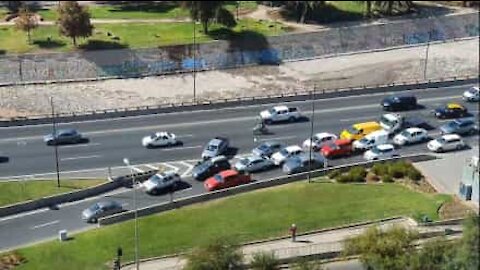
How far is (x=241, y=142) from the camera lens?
59.9 metres

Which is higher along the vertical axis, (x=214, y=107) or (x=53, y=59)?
(x=53, y=59)

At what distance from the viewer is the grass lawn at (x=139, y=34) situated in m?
66.9

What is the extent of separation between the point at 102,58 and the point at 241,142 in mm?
16041

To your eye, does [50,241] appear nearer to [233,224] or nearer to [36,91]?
[233,224]

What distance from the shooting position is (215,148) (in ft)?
187

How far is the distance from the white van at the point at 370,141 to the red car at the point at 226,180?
357 inches

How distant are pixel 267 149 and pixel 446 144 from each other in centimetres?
1200

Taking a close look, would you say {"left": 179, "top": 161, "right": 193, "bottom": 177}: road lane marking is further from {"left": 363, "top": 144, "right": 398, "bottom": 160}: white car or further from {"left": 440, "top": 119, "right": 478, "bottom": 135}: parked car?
{"left": 440, "top": 119, "right": 478, "bottom": 135}: parked car

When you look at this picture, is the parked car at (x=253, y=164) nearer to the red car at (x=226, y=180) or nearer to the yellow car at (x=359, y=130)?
the red car at (x=226, y=180)

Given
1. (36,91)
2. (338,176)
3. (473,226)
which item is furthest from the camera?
(36,91)

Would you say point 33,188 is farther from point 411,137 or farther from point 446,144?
point 446,144

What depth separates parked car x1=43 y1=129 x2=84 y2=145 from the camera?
5684cm

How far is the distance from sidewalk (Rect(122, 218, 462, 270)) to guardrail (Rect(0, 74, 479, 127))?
1862 centimetres

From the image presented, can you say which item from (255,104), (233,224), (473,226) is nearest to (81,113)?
(255,104)
